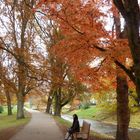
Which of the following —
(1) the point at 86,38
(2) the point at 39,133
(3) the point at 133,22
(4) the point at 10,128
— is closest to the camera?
(3) the point at 133,22

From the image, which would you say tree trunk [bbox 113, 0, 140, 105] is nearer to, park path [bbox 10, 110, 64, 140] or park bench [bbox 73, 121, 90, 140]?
park bench [bbox 73, 121, 90, 140]

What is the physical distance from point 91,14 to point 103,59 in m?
2.00

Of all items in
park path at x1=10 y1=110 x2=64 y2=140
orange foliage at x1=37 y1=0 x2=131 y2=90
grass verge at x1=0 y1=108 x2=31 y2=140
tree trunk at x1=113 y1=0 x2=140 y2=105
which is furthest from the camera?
grass verge at x1=0 y1=108 x2=31 y2=140

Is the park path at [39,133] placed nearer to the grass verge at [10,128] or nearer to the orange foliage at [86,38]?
the grass verge at [10,128]

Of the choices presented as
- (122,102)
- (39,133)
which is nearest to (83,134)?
(122,102)

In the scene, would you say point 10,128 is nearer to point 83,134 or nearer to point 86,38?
point 83,134

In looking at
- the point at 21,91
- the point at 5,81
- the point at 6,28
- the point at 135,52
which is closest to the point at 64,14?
the point at 135,52

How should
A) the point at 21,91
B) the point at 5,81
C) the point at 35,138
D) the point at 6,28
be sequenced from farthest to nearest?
the point at 21,91
the point at 6,28
the point at 5,81
the point at 35,138

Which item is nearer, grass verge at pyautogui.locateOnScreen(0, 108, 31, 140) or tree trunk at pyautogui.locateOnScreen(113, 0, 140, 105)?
tree trunk at pyautogui.locateOnScreen(113, 0, 140, 105)

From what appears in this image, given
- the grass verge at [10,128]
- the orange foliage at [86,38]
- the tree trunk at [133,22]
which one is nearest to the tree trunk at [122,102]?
the orange foliage at [86,38]

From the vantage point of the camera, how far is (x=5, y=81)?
2769 cm

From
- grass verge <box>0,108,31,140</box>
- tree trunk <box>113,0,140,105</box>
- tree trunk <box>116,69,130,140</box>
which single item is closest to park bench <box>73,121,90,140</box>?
tree trunk <box>116,69,130,140</box>

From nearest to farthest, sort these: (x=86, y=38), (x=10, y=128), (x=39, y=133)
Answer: (x=86, y=38) → (x=39, y=133) → (x=10, y=128)

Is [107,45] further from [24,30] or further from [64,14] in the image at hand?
[24,30]
